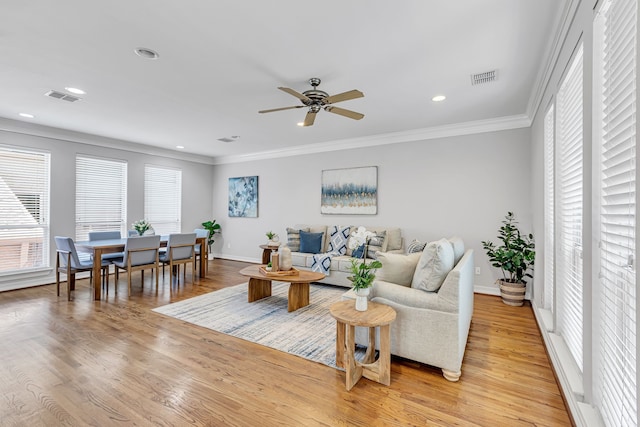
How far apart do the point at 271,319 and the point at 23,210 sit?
4.61m

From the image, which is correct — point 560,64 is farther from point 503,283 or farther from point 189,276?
point 189,276

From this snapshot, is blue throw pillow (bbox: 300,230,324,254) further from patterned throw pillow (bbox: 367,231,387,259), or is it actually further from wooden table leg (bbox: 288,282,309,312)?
wooden table leg (bbox: 288,282,309,312)

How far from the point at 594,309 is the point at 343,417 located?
1.51 meters

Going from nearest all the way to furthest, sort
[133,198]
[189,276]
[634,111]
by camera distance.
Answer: [634,111] → [189,276] → [133,198]

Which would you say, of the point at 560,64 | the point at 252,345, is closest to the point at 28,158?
the point at 252,345

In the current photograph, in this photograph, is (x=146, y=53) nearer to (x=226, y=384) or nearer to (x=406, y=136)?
(x=226, y=384)

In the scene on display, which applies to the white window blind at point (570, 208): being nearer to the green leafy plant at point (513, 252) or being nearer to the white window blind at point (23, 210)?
the green leafy plant at point (513, 252)

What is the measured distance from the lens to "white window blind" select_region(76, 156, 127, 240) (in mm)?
5469

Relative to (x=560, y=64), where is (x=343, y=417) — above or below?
below

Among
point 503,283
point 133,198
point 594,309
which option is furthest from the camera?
point 133,198

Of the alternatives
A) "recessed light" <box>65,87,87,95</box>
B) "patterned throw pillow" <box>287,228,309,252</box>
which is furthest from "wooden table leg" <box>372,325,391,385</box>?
"recessed light" <box>65,87,87,95</box>

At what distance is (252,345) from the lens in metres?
2.83

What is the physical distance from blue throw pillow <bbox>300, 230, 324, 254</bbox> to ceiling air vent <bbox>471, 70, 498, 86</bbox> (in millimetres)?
3505

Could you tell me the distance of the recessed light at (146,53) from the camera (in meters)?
2.57
